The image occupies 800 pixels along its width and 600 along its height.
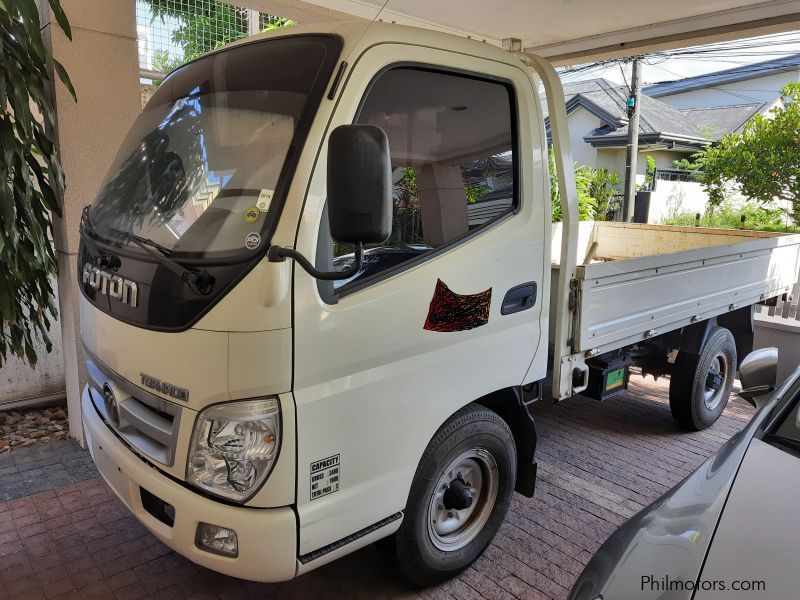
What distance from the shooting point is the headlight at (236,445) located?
2014mm

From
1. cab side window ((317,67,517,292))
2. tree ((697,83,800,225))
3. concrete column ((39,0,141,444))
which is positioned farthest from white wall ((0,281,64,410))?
tree ((697,83,800,225))

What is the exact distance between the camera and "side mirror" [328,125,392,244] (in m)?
1.81

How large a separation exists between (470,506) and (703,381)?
2.67 meters

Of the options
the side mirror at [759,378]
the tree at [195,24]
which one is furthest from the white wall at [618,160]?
the side mirror at [759,378]

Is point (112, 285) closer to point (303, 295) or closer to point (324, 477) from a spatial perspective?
point (303, 295)

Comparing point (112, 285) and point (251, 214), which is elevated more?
point (251, 214)

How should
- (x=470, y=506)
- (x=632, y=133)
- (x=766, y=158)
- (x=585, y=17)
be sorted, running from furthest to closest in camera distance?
1. (x=632, y=133)
2. (x=766, y=158)
3. (x=585, y=17)
4. (x=470, y=506)

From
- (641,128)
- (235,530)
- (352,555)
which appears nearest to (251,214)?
(235,530)

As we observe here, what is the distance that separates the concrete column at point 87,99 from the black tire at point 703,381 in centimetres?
430

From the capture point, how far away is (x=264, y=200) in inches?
80.4

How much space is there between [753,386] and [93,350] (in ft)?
9.65

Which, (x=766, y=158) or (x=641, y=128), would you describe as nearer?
(x=766, y=158)

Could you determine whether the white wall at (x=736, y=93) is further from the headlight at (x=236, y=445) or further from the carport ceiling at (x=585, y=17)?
the headlight at (x=236, y=445)

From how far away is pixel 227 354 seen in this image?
198 centimetres
